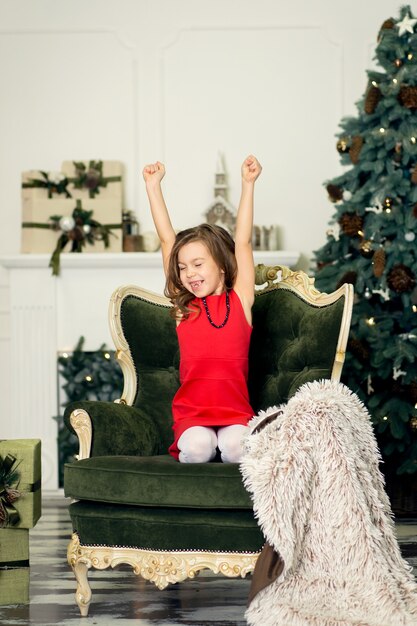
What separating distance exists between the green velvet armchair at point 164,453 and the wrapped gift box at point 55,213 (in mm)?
2068

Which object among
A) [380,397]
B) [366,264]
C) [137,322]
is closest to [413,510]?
[380,397]

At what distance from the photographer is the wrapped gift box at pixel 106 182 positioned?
235 inches

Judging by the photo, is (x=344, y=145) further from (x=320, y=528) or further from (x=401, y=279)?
(x=320, y=528)

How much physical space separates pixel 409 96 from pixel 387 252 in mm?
802

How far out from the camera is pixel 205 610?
3201 mm

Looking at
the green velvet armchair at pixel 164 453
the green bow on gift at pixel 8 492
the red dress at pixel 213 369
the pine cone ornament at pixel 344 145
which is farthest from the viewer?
the pine cone ornament at pixel 344 145

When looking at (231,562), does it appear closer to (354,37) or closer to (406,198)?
(406,198)

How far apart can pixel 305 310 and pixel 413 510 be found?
72.4 inches

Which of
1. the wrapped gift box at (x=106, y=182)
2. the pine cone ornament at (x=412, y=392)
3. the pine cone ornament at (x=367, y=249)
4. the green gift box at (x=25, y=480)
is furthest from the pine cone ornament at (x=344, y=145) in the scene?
the green gift box at (x=25, y=480)

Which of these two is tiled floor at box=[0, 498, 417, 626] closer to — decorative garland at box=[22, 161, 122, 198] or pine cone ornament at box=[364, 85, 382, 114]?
pine cone ornament at box=[364, 85, 382, 114]

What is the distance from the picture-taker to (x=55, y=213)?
234 inches

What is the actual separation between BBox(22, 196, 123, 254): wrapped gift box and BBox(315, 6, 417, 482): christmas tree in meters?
1.43

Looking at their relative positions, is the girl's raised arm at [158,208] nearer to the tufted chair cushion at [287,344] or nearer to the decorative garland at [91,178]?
the tufted chair cushion at [287,344]

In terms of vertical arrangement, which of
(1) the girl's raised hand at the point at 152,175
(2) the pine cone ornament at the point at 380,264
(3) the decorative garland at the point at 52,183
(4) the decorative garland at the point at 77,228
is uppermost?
(3) the decorative garland at the point at 52,183
